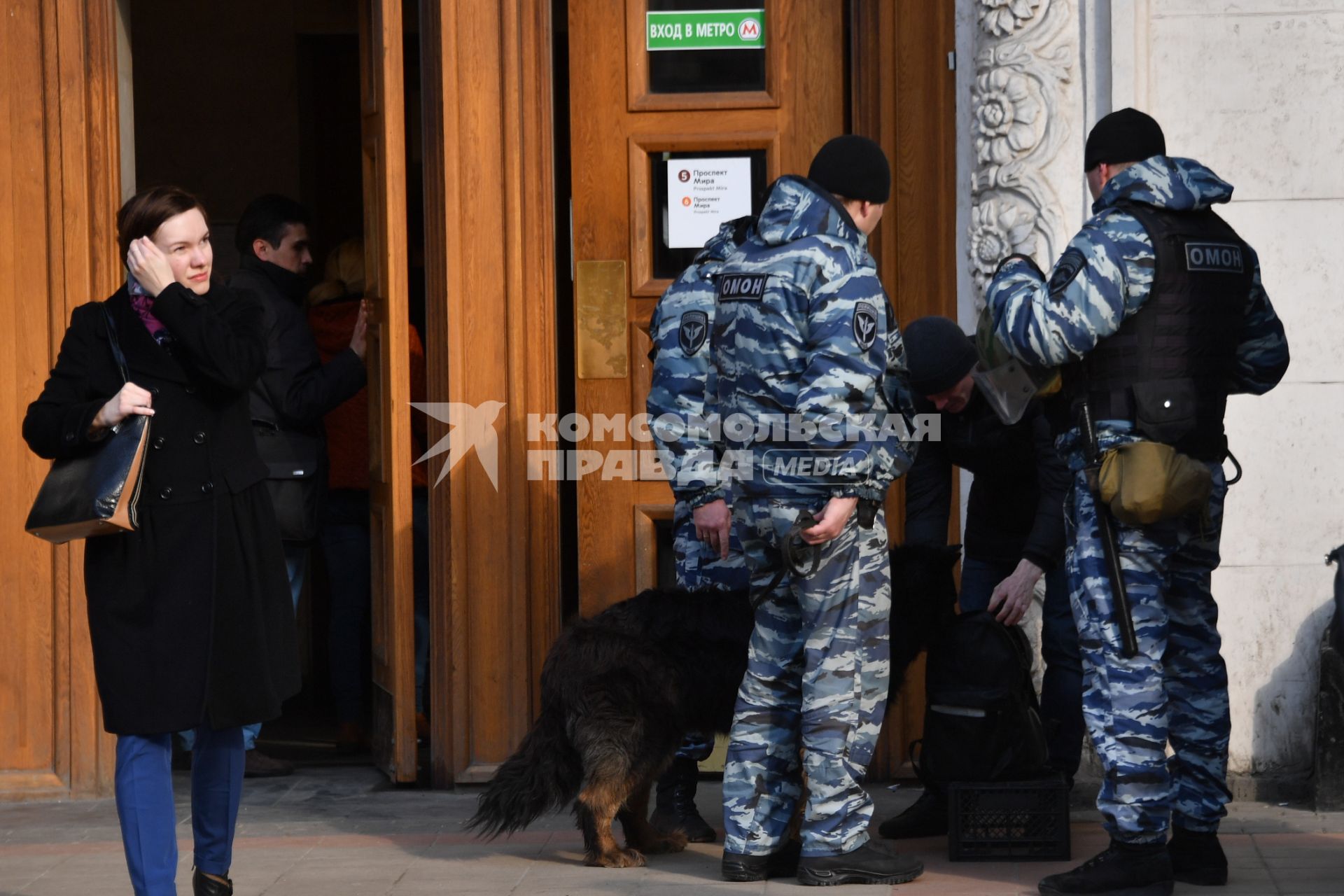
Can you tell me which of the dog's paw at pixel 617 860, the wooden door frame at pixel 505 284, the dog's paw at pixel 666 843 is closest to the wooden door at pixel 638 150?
the wooden door frame at pixel 505 284

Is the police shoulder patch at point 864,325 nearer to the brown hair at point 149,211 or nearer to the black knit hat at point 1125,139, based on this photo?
the black knit hat at point 1125,139

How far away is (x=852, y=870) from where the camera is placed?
451 centimetres

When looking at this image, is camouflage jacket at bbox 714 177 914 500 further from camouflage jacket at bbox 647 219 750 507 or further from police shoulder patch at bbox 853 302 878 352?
camouflage jacket at bbox 647 219 750 507

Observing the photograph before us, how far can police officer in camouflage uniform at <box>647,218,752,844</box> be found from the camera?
191 inches

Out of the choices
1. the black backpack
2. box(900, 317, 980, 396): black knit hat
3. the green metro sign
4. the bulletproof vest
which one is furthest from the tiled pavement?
the green metro sign

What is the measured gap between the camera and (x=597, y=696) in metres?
4.70

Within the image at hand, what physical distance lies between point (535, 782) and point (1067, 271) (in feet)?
6.86

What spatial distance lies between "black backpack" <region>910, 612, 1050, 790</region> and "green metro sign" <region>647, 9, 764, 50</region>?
2389 mm

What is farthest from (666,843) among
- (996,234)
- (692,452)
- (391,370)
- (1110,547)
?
(996,234)

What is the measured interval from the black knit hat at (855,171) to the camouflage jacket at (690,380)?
0.44 m

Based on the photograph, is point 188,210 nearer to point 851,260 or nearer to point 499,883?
point 851,260

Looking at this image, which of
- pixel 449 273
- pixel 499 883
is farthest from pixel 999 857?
pixel 449 273

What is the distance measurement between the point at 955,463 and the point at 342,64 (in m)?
5.33

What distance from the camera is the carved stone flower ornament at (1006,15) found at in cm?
539
